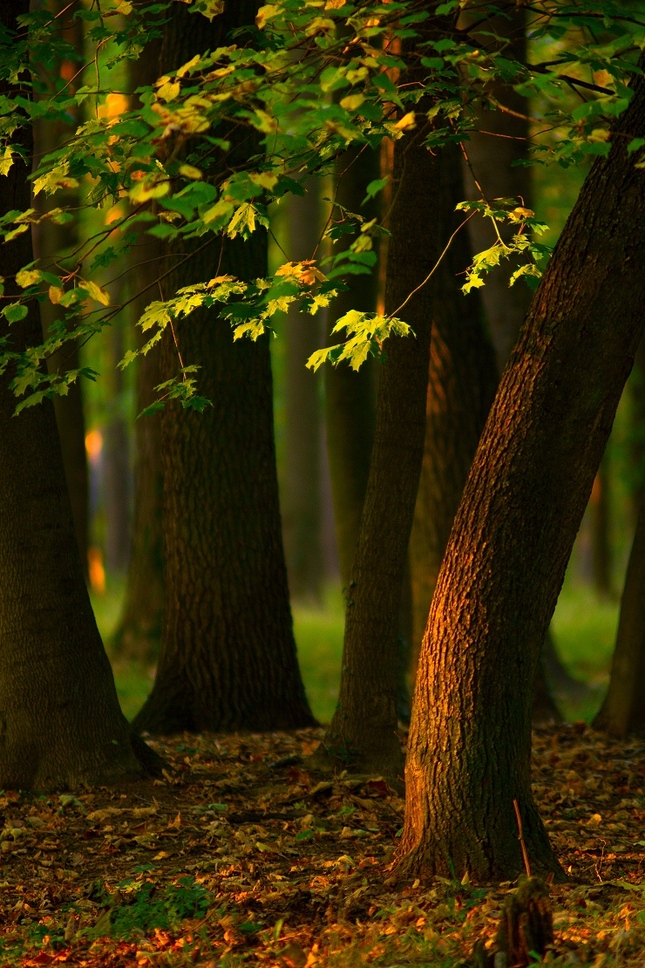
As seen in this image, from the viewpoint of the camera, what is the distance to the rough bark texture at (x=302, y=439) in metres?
15.8

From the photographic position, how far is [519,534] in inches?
181

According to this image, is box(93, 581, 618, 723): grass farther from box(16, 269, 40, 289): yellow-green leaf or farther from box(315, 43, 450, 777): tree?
box(16, 269, 40, 289): yellow-green leaf

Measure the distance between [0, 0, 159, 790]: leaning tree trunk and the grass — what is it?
3.59m

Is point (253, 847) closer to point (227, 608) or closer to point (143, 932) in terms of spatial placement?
point (143, 932)

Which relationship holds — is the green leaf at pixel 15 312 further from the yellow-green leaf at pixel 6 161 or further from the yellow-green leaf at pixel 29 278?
the yellow-green leaf at pixel 6 161

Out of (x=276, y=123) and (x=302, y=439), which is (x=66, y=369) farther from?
(x=276, y=123)

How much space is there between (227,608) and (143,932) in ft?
12.0

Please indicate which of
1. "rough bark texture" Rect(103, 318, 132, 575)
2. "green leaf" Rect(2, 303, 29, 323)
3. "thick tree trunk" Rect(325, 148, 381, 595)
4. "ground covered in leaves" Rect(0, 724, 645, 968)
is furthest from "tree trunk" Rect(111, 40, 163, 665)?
"rough bark texture" Rect(103, 318, 132, 575)

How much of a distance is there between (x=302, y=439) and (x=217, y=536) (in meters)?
9.84

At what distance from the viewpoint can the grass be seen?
11.3 meters

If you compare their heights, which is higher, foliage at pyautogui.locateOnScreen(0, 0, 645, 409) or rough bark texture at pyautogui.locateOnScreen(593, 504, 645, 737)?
foliage at pyautogui.locateOnScreen(0, 0, 645, 409)

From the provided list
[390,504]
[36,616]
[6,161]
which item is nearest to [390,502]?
[390,504]

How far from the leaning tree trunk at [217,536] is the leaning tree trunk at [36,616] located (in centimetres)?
168

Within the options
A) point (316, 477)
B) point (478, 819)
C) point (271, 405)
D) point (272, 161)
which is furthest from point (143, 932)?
point (316, 477)
